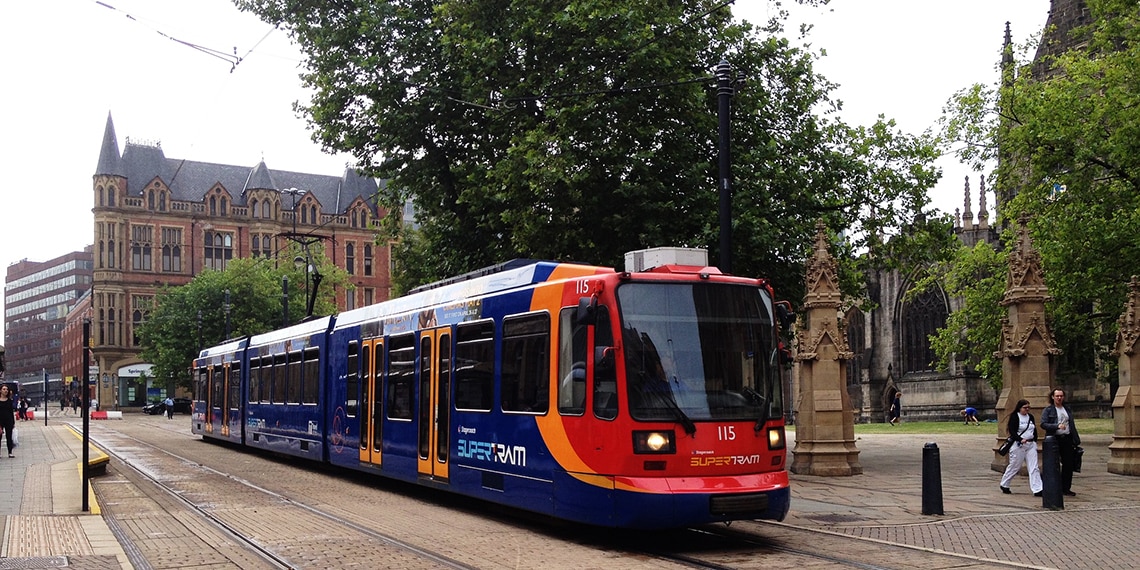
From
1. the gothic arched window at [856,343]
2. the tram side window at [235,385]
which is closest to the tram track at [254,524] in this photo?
the tram side window at [235,385]

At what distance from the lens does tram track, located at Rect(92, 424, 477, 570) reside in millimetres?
10660

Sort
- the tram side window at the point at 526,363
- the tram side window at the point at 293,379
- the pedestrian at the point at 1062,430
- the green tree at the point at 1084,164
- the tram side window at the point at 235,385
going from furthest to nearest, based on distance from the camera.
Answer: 1. the green tree at the point at 1084,164
2. the tram side window at the point at 235,385
3. the tram side window at the point at 293,379
4. the pedestrian at the point at 1062,430
5. the tram side window at the point at 526,363

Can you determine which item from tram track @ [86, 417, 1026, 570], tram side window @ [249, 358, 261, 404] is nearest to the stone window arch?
tram side window @ [249, 358, 261, 404]

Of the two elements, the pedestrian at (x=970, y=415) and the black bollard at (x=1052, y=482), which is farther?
the pedestrian at (x=970, y=415)

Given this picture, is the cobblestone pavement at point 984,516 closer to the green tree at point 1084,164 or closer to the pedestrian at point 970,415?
the green tree at point 1084,164

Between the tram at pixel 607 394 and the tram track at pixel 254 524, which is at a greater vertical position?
the tram at pixel 607 394

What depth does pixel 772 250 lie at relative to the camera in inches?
936

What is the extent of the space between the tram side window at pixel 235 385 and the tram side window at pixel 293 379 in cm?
511

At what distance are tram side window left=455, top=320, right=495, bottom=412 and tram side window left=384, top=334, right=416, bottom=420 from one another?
1739mm

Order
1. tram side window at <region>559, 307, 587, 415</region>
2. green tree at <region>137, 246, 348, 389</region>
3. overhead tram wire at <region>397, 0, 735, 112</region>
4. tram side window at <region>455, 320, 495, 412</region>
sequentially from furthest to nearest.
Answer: green tree at <region>137, 246, 348, 389</region>
overhead tram wire at <region>397, 0, 735, 112</region>
tram side window at <region>455, 320, 495, 412</region>
tram side window at <region>559, 307, 587, 415</region>

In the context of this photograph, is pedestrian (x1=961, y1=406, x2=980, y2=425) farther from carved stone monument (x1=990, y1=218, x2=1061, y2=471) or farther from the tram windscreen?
the tram windscreen

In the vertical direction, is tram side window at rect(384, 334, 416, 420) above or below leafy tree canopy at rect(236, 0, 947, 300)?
below

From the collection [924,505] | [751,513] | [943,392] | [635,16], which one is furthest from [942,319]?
[751,513]

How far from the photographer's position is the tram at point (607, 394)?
11469 mm
